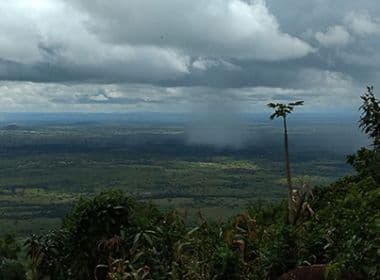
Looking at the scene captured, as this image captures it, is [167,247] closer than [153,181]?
Yes

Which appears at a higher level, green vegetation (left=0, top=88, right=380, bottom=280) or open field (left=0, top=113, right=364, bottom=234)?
green vegetation (left=0, top=88, right=380, bottom=280)

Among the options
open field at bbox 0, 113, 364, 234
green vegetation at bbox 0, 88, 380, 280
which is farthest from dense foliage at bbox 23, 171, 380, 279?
open field at bbox 0, 113, 364, 234

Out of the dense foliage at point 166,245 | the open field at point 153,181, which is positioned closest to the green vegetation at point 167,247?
the dense foliage at point 166,245

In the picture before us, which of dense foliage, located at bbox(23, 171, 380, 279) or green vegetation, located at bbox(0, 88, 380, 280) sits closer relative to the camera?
green vegetation, located at bbox(0, 88, 380, 280)

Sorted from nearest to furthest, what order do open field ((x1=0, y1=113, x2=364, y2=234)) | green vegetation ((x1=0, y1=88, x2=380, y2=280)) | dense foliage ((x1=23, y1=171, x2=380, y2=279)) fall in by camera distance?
green vegetation ((x1=0, y1=88, x2=380, y2=280))
dense foliage ((x1=23, y1=171, x2=380, y2=279))
open field ((x1=0, y1=113, x2=364, y2=234))

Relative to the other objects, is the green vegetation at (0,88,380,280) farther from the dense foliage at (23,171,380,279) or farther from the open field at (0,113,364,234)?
the open field at (0,113,364,234)

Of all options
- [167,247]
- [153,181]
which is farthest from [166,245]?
[153,181]

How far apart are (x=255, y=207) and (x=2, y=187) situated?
464ft

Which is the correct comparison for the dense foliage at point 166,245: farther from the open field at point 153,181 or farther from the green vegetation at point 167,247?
the open field at point 153,181

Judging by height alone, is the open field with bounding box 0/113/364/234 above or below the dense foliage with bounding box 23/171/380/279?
below

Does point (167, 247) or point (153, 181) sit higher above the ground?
point (167, 247)

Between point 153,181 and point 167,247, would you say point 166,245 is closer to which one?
point 167,247

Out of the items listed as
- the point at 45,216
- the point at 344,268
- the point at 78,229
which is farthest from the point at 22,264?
the point at 45,216

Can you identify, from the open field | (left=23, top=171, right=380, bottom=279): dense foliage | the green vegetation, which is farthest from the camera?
the open field
